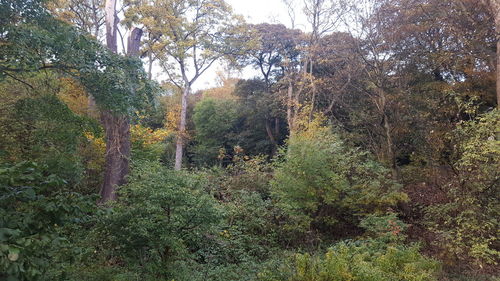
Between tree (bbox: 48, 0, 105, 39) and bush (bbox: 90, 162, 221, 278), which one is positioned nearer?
bush (bbox: 90, 162, 221, 278)

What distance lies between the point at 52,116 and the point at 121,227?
219 cm

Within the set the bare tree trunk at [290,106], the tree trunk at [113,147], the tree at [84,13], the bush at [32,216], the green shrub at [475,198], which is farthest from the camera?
the bare tree trunk at [290,106]

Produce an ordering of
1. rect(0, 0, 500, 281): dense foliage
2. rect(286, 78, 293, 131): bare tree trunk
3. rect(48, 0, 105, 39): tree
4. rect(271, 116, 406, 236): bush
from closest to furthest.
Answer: rect(0, 0, 500, 281): dense foliage, rect(271, 116, 406, 236): bush, rect(48, 0, 105, 39): tree, rect(286, 78, 293, 131): bare tree trunk

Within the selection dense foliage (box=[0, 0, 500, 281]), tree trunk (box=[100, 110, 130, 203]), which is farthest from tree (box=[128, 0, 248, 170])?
tree trunk (box=[100, 110, 130, 203])

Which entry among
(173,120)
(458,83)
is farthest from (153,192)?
(173,120)

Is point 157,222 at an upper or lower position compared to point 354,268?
upper

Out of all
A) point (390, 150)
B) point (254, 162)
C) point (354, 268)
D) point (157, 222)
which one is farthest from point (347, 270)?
point (254, 162)

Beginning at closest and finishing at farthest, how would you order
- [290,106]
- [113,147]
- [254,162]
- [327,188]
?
1. [327,188]
2. [113,147]
3. [254,162]
4. [290,106]

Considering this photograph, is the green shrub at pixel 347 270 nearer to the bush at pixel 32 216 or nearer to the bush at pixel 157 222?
the bush at pixel 157 222

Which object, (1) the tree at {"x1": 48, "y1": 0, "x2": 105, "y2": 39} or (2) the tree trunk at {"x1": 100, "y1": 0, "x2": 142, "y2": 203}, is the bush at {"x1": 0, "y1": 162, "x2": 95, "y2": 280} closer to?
(2) the tree trunk at {"x1": 100, "y1": 0, "x2": 142, "y2": 203}

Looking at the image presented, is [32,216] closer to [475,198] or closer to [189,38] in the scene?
[475,198]

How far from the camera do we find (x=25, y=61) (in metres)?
4.68

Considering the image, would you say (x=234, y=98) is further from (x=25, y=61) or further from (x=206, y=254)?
(x=25, y=61)

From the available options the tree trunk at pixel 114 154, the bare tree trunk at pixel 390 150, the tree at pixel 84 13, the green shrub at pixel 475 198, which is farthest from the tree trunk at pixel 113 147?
the green shrub at pixel 475 198
